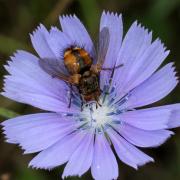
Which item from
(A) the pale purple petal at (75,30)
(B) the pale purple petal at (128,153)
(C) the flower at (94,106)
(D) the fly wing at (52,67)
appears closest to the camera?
(B) the pale purple petal at (128,153)

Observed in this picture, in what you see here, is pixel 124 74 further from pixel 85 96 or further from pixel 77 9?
pixel 77 9

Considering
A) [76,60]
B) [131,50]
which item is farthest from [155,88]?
[76,60]

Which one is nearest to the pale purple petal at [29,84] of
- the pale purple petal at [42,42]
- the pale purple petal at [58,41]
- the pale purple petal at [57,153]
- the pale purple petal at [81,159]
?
the pale purple petal at [42,42]

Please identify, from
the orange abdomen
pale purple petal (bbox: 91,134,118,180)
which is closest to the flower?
pale purple petal (bbox: 91,134,118,180)

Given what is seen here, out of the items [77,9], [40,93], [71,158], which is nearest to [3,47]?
[77,9]

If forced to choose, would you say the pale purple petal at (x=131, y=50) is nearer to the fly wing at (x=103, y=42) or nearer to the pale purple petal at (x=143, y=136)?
the fly wing at (x=103, y=42)
